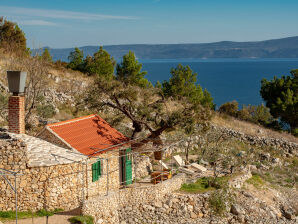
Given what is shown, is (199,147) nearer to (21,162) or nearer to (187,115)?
(187,115)

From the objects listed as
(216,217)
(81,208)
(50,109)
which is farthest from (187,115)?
(50,109)

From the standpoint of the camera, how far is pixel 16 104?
16.9m

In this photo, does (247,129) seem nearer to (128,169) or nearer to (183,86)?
(183,86)

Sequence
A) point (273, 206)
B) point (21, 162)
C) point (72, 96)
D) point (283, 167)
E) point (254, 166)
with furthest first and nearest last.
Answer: point (72, 96) → point (283, 167) → point (254, 166) → point (273, 206) → point (21, 162)

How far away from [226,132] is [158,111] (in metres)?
14.8

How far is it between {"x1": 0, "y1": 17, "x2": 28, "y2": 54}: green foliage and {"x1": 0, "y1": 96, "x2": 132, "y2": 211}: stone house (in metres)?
29.1

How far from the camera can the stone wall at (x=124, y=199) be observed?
15.7m

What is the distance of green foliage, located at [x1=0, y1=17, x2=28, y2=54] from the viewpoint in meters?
44.3

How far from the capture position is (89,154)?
55.6 ft

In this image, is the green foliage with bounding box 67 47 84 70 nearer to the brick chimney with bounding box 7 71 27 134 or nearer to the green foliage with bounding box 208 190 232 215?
the brick chimney with bounding box 7 71 27 134

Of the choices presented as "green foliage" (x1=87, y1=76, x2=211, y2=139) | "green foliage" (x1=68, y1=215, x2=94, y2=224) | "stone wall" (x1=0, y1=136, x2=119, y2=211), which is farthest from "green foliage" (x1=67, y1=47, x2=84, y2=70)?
"green foliage" (x1=68, y1=215, x2=94, y2=224)

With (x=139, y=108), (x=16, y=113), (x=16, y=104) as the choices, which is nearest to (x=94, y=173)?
(x=16, y=113)

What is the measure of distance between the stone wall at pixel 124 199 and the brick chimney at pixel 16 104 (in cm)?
510

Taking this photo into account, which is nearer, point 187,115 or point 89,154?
point 89,154
